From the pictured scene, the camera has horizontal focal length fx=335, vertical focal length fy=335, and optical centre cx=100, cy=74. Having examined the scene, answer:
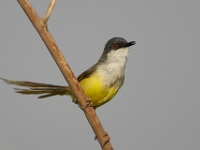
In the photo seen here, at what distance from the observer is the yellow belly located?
16.1 ft

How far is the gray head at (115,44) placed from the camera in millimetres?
5191

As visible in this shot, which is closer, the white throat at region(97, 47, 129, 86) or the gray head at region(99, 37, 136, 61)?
the white throat at region(97, 47, 129, 86)

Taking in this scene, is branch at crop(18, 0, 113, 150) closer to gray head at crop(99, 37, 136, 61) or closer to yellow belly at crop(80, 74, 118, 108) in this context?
yellow belly at crop(80, 74, 118, 108)

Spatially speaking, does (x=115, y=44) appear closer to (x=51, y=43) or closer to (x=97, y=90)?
(x=97, y=90)

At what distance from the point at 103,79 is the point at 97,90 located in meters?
0.19

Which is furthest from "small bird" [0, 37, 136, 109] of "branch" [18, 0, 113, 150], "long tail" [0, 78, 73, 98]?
"branch" [18, 0, 113, 150]

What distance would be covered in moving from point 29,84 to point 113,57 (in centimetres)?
134

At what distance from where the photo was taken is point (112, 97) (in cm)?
517

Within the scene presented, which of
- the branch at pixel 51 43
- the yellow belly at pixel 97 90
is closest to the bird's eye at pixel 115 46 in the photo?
the yellow belly at pixel 97 90

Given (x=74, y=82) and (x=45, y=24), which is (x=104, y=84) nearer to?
(x=74, y=82)

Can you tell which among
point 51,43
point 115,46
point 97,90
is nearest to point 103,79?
point 97,90

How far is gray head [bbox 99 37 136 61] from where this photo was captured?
204 inches

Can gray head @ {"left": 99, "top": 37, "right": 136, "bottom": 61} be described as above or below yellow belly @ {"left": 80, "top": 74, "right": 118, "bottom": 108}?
above

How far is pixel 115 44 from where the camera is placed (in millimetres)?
5289
